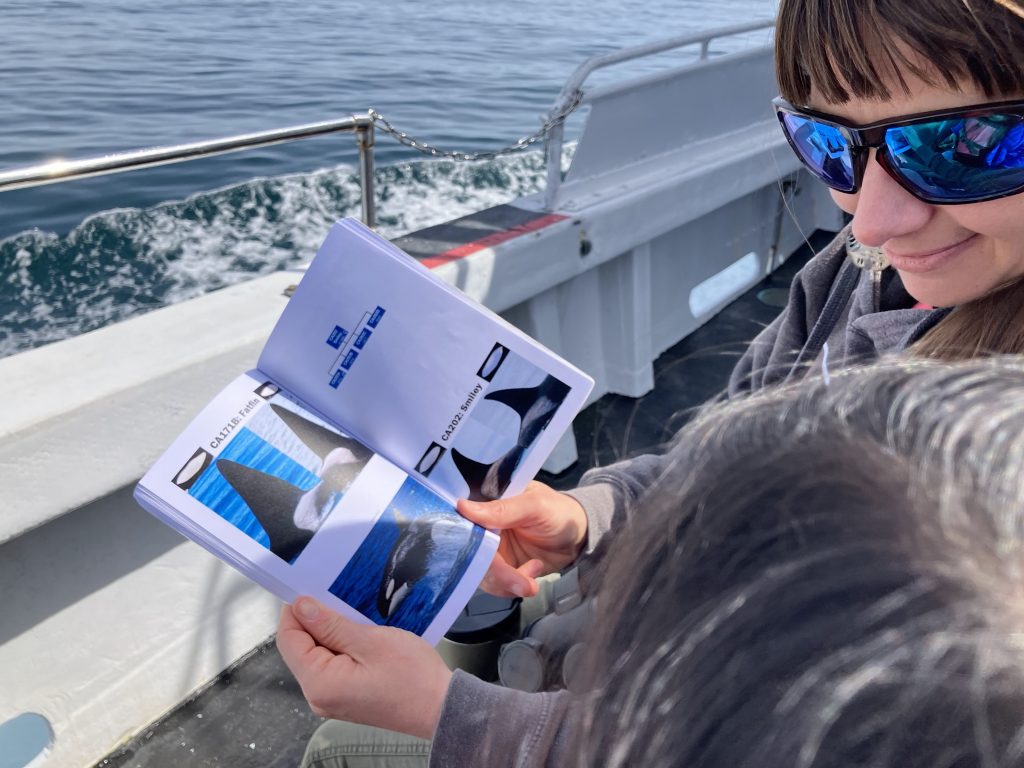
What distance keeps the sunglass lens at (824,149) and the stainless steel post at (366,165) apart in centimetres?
109

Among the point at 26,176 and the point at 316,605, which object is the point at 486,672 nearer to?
the point at 316,605

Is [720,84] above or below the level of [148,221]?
above

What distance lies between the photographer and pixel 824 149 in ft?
2.96

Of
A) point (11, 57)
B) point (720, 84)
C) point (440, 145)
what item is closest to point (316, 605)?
point (720, 84)

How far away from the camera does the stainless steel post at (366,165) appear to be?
6.09 ft

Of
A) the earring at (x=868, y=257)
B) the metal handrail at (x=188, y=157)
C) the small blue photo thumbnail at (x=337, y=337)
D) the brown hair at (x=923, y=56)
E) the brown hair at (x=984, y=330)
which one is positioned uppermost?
the brown hair at (x=923, y=56)

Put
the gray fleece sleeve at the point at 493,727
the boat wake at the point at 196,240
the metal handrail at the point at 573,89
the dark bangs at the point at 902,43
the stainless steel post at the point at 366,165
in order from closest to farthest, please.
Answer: the gray fleece sleeve at the point at 493,727 < the dark bangs at the point at 902,43 < the stainless steel post at the point at 366,165 < the metal handrail at the point at 573,89 < the boat wake at the point at 196,240

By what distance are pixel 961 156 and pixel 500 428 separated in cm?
60

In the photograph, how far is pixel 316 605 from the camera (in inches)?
36.2

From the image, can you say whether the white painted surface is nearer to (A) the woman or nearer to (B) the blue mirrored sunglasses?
(A) the woman

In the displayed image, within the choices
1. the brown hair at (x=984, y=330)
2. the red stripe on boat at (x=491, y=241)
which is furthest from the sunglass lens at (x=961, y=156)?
the red stripe on boat at (x=491, y=241)

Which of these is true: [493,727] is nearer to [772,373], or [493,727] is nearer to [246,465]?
[246,465]

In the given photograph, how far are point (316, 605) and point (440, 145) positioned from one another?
5.86 m

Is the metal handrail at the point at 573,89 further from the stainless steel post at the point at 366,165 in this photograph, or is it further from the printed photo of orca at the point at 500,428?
the printed photo of orca at the point at 500,428
